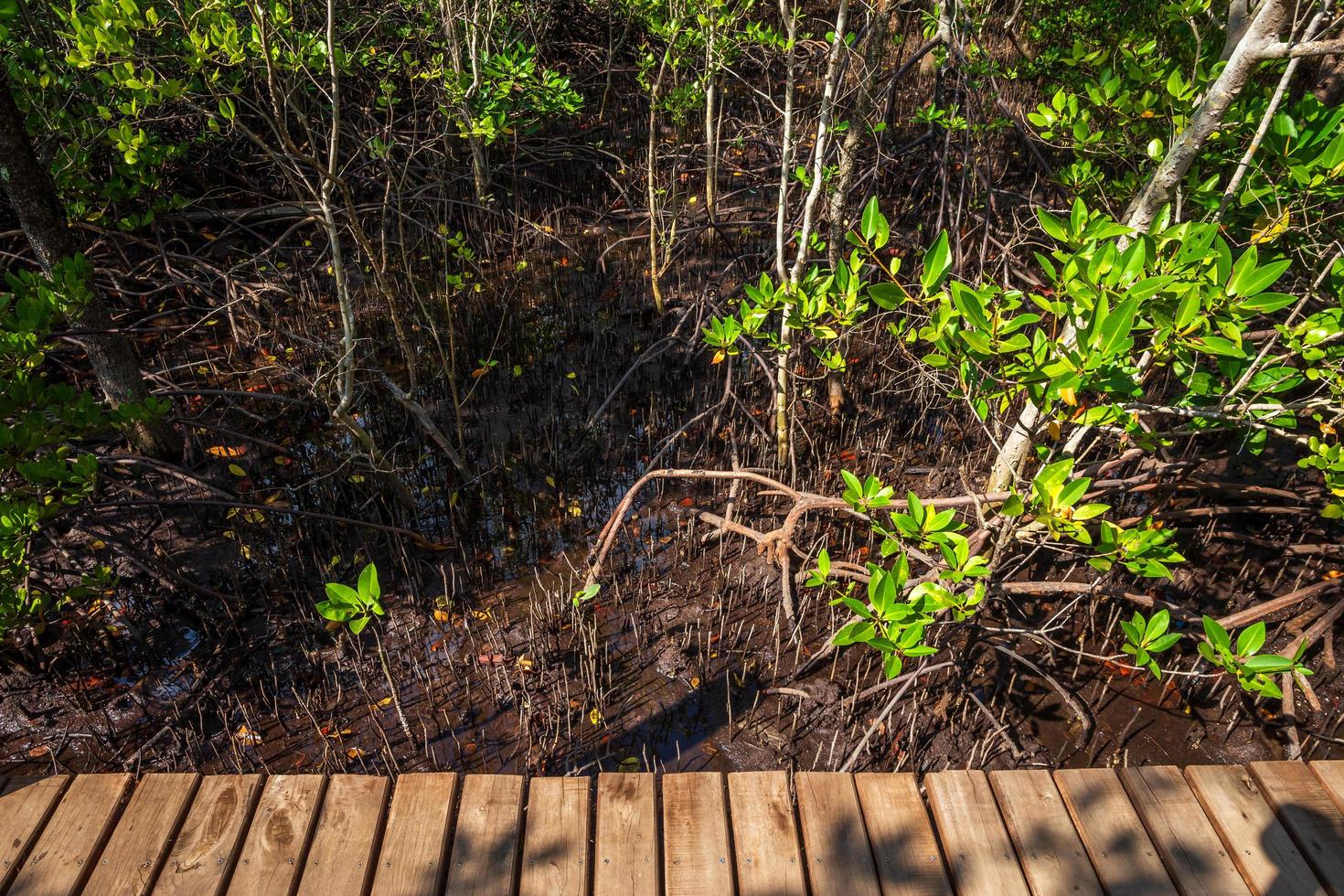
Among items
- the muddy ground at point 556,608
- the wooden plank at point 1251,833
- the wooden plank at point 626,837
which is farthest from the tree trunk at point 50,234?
the wooden plank at point 1251,833

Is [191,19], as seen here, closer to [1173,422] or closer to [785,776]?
[785,776]

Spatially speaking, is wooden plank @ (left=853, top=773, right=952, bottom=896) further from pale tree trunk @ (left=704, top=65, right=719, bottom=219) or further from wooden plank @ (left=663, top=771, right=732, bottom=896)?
pale tree trunk @ (left=704, top=65, right=719, bottom=219)

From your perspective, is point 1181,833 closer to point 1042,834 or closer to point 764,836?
point 1042,834

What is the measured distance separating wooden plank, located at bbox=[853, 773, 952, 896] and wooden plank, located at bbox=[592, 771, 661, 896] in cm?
51

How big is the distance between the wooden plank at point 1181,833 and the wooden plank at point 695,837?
1013 mm

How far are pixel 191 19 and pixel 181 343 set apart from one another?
2.88 m

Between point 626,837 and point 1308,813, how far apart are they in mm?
1653

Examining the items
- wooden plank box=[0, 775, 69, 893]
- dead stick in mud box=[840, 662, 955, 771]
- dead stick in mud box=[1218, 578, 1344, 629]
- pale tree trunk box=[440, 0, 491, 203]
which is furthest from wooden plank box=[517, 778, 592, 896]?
pale tree trunk box=[440, 0, 491, 203]

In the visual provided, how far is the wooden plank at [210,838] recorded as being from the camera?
5.72ft

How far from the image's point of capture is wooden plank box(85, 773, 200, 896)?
1747mm

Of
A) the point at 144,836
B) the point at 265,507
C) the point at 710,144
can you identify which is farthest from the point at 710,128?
the point at 144,836

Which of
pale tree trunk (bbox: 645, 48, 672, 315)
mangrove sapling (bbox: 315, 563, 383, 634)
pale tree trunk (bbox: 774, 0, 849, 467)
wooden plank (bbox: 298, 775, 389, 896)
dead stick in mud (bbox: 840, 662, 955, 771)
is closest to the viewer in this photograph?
wooden plank (bbox: 298, 775, 389, 896)

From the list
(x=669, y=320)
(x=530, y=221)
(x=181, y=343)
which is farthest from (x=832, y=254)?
(x=181, y=343)

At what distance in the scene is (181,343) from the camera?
15.6 feet
